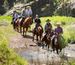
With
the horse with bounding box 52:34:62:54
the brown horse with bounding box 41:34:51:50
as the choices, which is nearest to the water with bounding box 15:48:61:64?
the horse with bounding box 52:34:62:54

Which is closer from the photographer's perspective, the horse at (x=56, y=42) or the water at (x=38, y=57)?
the water at (x=38, y=57)

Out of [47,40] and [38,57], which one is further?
[47,40]

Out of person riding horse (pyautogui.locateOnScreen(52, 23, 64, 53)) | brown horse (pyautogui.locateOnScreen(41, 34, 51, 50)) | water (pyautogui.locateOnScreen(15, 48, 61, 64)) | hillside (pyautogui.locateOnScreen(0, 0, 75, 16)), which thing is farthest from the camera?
hillside (pyautogui.locateOnScreen(0, 0, 75, 16))

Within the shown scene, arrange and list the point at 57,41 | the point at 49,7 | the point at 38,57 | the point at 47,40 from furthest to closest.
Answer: the point at 49,7
the point at 47,40
the point at 57,41
the point at 38,57

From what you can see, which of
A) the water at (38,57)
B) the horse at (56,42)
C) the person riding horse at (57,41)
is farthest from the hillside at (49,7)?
the water at (38,57)

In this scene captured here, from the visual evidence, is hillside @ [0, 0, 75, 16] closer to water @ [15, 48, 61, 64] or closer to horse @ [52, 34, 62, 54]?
horse @ [52, 34, 62, 54]

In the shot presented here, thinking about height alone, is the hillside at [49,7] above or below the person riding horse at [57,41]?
below

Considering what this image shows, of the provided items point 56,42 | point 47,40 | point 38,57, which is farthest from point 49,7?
point 38,57

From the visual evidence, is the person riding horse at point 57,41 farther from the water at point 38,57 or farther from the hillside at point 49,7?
the hillside at point 49,7

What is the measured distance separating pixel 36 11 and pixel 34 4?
2.30 m

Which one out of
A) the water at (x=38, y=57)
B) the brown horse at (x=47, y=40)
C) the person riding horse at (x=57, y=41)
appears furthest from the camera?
the brown horse at (x=47, y=40)

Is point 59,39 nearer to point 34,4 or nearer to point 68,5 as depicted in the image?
point 68,5

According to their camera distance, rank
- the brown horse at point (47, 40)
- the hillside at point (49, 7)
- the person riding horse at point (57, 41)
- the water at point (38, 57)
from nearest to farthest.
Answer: the water at point (38, 57)
the person riding horse at point (57, 41)
the brown horse at point (47, 40)
the hillside at point (49, 7)

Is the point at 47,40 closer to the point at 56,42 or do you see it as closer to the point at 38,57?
the point at 56,42
